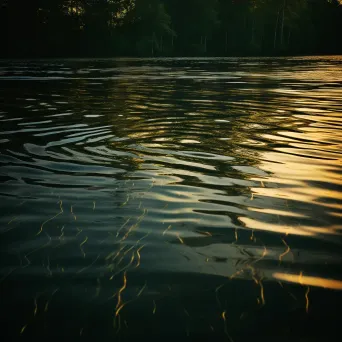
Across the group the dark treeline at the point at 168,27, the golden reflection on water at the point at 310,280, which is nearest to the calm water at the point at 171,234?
the golden reflection on water at the point at 310,280

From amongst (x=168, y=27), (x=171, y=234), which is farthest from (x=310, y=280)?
(x=168, y=27)

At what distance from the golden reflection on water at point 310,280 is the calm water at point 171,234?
0.04ft

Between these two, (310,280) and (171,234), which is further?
(171,234)

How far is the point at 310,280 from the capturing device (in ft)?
9.53

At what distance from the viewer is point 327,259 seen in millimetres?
3195

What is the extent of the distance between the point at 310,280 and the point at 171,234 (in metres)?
1.20

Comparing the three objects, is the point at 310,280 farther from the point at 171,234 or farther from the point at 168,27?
the point at 168,27

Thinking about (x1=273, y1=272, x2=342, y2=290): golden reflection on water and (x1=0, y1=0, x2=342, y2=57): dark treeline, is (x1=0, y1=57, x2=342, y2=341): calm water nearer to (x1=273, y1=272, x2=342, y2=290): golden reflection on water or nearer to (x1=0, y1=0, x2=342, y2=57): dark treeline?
(x1=273, y1=272, x2=342, y2=290): golden reflection on water

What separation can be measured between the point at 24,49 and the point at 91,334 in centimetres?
5623

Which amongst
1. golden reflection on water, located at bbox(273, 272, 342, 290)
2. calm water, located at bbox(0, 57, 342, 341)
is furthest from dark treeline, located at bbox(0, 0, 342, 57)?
golden reflection on water, located at bbox(273, 272, 342, 290)

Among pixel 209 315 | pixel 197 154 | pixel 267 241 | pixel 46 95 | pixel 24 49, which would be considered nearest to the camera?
pixel 209 315

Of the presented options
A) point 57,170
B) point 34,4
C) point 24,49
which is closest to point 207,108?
point 57,170

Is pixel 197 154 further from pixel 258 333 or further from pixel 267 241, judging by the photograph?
pixel 258 333

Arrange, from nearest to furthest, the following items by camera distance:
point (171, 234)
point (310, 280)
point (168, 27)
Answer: point (310, 280), point (171, 234), point (168, 27)
